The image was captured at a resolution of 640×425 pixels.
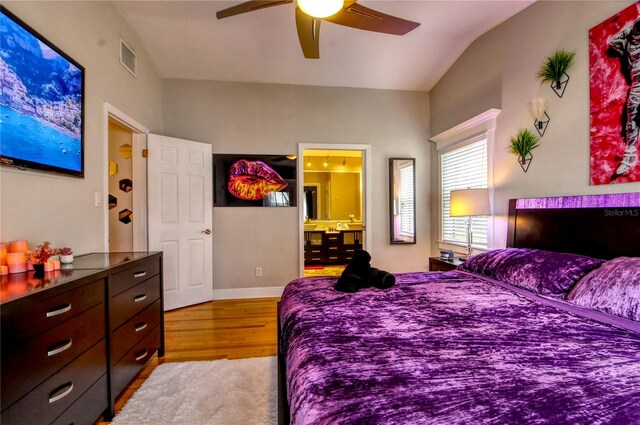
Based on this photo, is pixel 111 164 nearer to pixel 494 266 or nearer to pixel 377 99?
pixel 377 99

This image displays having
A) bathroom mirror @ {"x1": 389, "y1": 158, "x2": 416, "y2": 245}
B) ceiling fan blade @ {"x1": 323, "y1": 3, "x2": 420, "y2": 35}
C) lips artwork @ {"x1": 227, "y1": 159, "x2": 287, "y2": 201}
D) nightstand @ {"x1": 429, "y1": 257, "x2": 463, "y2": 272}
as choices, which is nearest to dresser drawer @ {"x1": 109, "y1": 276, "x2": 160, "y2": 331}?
lips artwork @ {"x1": 227, "y1": 159, "x2": 287, "y2": 201}

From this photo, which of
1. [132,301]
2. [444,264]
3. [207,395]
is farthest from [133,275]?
[444,264]

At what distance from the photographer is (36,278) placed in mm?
1373

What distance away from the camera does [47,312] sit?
3.94 feet

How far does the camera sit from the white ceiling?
9.25 feet

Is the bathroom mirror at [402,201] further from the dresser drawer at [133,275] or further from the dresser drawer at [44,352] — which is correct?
the dresser drawer at [44,352]

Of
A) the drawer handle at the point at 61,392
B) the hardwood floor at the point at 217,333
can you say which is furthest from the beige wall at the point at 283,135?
the drawer handle at the point at 61,392

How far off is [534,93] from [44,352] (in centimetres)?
363

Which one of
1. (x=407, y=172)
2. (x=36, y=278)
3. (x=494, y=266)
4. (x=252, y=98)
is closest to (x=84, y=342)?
(x=36, y=278)

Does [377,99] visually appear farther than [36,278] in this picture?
Yes

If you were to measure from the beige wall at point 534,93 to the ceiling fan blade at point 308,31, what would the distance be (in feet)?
6.21

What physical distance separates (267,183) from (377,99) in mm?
1962

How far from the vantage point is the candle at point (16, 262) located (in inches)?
57.0

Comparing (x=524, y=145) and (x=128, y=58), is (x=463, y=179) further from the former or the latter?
(x=128, y=58)
